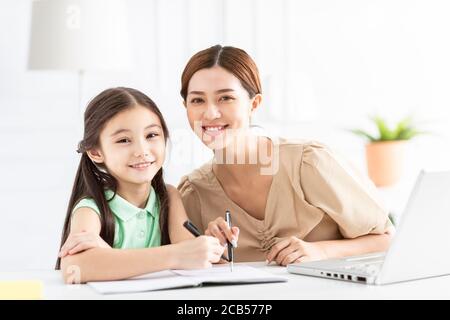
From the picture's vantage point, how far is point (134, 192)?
1710 mm

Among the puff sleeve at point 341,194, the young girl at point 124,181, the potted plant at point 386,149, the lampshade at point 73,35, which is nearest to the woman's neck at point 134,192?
the young girl at point 124,181

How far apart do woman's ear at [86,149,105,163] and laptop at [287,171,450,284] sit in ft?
1.89

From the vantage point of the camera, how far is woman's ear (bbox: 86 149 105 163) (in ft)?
5.57

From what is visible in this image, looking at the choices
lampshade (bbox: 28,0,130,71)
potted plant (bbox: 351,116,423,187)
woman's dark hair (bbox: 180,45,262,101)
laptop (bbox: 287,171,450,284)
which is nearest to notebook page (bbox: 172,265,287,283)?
laptop (bbox: 287,171,450,284)

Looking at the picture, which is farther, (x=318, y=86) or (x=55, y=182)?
(x=318, y=86)

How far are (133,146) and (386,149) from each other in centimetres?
252

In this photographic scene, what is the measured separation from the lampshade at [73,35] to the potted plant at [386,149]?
5.15 feet

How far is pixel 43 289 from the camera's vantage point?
1.28m

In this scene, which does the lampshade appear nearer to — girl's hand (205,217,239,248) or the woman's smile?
the woman's smile

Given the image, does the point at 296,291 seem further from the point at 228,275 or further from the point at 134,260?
the point at 134,260

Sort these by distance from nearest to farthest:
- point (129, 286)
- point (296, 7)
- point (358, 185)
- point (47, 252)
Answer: point (129, 286) → point (358, 185) → point (47, 252) → point (296, 7)

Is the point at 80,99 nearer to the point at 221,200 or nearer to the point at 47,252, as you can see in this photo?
the point at 47,252
